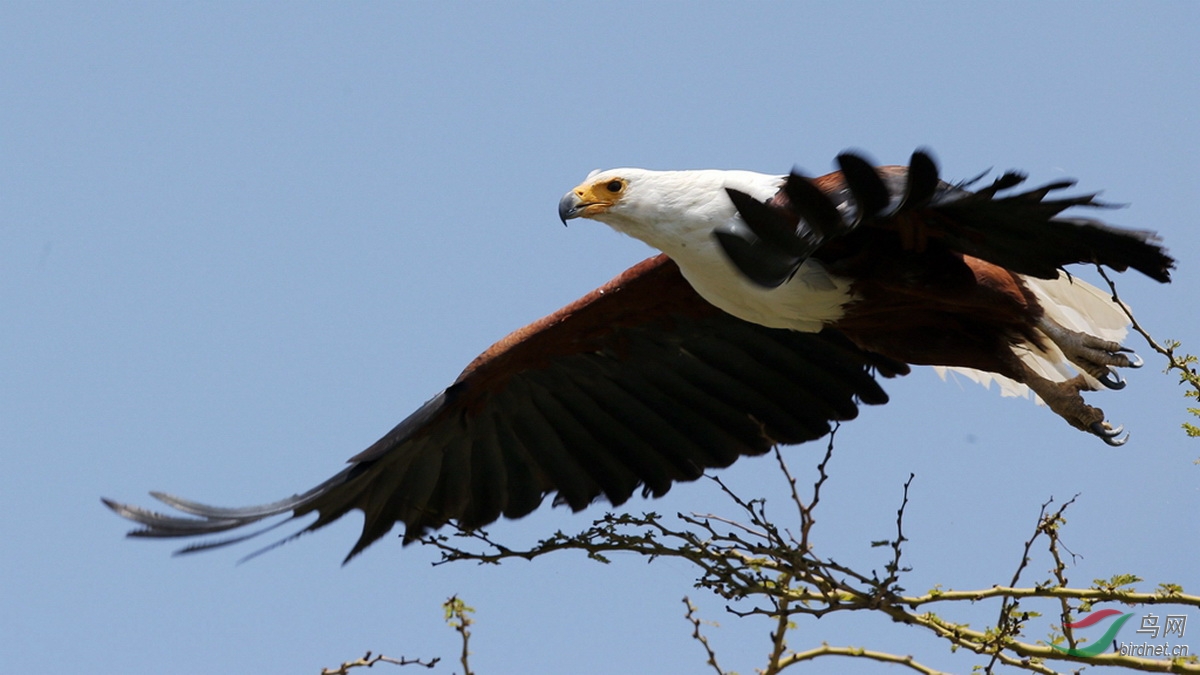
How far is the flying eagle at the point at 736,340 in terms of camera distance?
15.9 feet

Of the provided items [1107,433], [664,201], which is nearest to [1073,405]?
[1107,433]

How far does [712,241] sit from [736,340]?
1.45 meters

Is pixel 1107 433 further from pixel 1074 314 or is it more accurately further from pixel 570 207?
pixel 570 207

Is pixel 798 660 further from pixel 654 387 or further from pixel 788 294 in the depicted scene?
pixel 654 387

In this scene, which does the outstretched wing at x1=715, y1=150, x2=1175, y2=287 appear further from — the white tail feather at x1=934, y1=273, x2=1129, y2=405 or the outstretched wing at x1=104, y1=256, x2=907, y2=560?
the outstretched wing at x1=104, y1=256, x2=907, y2=560

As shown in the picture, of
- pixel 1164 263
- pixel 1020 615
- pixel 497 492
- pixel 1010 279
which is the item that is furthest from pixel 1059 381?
pixel 497 492

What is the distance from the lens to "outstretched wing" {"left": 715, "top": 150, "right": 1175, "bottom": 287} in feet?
14.5

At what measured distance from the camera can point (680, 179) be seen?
5.88m

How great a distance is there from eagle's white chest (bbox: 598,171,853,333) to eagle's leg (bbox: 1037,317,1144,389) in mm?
956

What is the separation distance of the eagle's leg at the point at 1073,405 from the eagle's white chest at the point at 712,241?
100 cm

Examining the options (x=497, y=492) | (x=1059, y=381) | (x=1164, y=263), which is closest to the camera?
(x=1164, y=263)

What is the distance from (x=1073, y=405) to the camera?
6168 millimetres

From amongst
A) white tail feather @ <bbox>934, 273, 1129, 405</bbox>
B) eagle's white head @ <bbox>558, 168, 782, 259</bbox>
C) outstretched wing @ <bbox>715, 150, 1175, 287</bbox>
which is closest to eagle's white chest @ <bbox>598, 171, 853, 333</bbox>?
eagle's white head @ <bbox>558, 168, 782, 259</bbox>

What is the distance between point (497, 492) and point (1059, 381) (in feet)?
9.19
